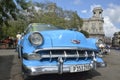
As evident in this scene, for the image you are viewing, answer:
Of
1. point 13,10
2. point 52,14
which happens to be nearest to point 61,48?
point 13,10

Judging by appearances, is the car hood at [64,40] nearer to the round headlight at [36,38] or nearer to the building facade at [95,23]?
the round headlight at [36,38]

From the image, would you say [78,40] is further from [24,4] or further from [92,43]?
[24,4]

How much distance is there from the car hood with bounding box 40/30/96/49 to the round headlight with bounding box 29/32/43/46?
0.45ft

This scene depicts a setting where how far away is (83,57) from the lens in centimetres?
685

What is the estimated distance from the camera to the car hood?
661cm

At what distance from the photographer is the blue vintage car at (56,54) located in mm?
6327

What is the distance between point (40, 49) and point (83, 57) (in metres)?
1.25

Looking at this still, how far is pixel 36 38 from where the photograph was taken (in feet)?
21.3

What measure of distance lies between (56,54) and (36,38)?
0.65 m

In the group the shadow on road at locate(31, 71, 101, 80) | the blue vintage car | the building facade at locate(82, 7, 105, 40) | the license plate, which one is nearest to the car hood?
the blue vintage car

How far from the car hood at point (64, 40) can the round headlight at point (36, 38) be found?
14 cm

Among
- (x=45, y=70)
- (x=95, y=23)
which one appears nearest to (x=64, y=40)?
(x=45, y=70)

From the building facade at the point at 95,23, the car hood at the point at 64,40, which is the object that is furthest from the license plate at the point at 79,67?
the building facade at the point at 95,23

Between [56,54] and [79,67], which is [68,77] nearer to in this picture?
[79,67]
